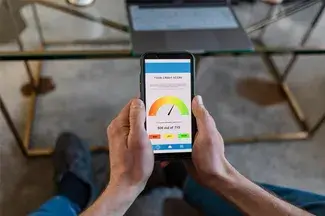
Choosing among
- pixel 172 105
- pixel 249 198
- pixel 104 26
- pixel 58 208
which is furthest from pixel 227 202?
pixel 104 26

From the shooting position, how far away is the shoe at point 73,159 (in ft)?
3.67

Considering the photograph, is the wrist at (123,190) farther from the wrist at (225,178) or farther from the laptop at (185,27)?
the laptop at (185,27)

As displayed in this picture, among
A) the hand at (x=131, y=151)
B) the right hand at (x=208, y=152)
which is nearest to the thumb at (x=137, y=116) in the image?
the hand at (x=131, y=151)

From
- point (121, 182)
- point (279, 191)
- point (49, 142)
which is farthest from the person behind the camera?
point (49, 142)

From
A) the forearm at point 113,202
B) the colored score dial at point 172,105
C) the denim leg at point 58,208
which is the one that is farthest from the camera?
the denim leg at point 58,208

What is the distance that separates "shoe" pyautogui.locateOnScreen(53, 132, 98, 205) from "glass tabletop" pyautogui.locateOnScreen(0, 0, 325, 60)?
0.28m

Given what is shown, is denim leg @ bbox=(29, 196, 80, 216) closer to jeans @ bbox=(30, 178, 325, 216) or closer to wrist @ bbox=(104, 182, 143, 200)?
jeans @ bbox=(30, 178, 325, 216)

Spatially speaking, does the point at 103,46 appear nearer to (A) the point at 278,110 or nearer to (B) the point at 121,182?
(B) the point at 121,182

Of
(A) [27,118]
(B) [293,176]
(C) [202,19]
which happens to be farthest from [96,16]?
(B) [293,176]

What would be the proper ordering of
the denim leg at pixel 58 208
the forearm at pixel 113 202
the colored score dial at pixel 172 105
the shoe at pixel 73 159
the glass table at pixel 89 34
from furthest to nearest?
the shoe at pixel 73 159 < the glass table at pixel 89 34 < the denim leg at pixel 58 208 < the colored score dial at pixel 172 105 < the forearm at pixel 113 202

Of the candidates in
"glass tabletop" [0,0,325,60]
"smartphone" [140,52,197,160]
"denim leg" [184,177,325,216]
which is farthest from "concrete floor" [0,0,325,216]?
"smartphone" [140,52,197,160]

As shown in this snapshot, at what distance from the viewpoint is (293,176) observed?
1270 mm

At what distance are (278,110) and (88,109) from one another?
655 mm

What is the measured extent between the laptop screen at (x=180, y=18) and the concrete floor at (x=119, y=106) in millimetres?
59
